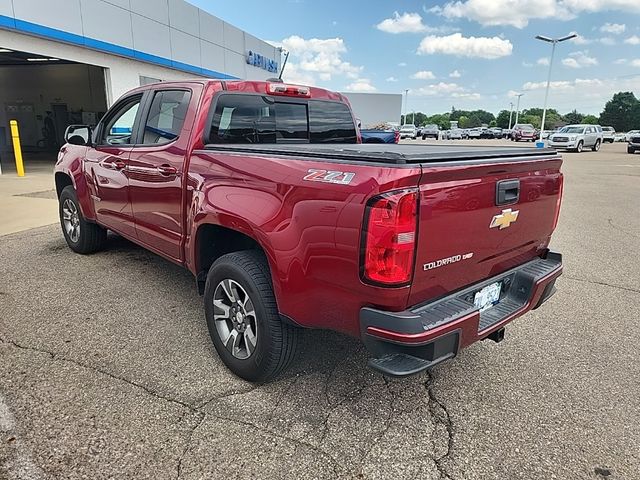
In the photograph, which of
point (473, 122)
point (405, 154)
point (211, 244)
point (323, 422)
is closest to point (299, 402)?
point (323, 422)

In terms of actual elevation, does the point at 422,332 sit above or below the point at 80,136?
below

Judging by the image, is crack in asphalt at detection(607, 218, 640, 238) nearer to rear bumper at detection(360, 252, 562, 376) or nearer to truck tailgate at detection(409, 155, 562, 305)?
truck tailgate at detection(409, 155, 562, 305)

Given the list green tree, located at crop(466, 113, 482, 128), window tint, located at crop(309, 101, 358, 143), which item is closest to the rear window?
window tint, located at crop(309, 101, 358, 143)

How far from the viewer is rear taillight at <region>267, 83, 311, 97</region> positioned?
3.79 metres

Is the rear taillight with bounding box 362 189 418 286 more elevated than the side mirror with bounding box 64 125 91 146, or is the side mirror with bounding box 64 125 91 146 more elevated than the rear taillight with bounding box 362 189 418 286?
the side mirror with bounding box 64 125 91 146

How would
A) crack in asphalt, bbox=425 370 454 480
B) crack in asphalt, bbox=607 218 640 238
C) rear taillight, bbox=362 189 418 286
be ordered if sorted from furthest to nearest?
crack in asphalt, bbox=607 218 640 238 → crack in asphalt, bbox=425 370 454 480 → rear taillight, bbox=362 189 418 286

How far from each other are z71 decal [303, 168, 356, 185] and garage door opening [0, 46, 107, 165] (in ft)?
78.5

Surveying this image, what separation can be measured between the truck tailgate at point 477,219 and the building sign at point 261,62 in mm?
25092

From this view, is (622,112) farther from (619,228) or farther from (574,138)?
(619,228)

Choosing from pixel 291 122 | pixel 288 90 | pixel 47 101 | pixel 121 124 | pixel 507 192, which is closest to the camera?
pixel 507 192

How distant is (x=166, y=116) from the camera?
368 centimetres

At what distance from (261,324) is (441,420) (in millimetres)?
1180

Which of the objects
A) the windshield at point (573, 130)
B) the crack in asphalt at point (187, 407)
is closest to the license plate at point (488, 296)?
the crack in asphalt at point (187, 407)

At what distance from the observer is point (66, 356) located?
3.21 meters
